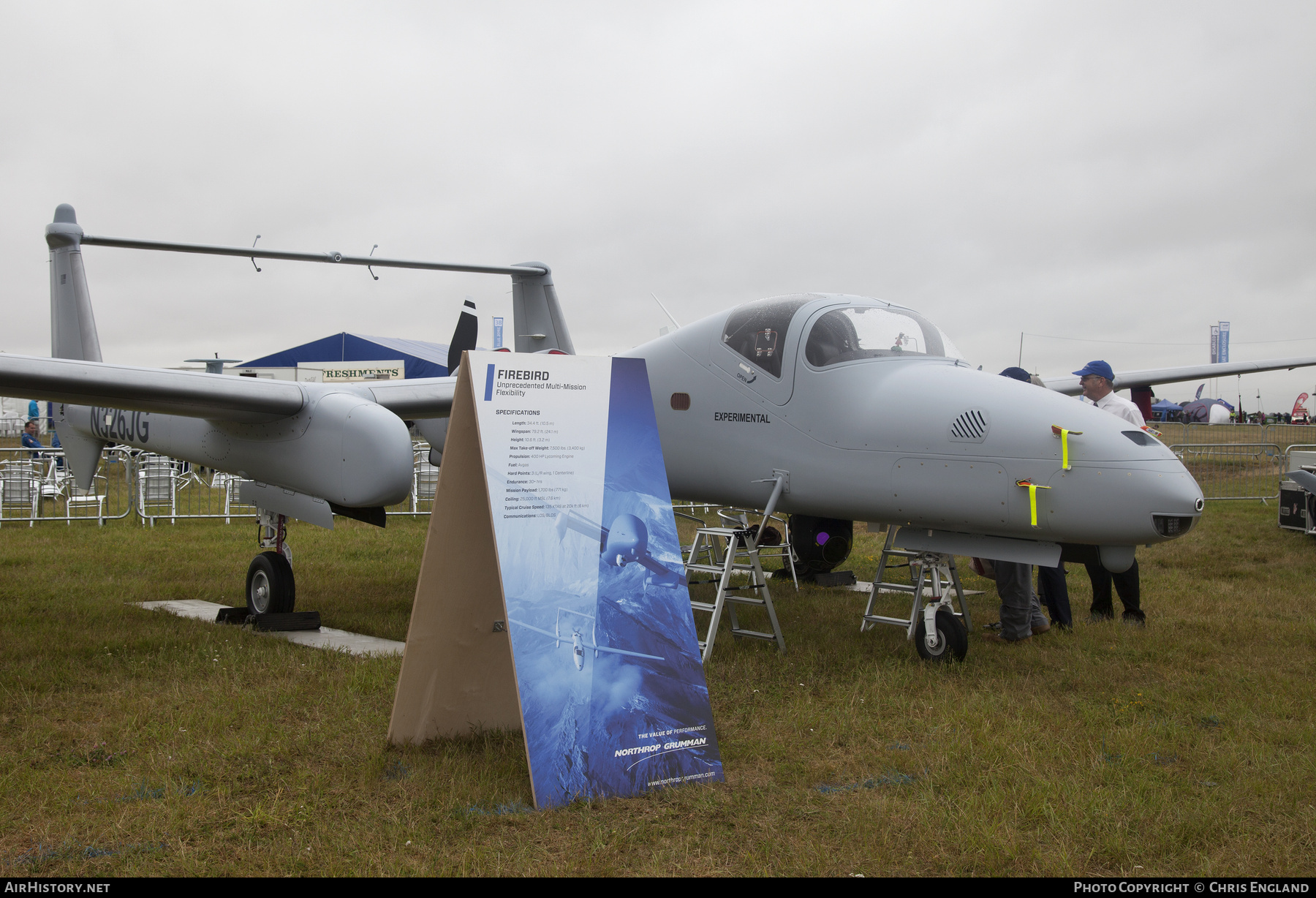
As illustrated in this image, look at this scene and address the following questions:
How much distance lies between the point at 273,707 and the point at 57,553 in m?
8.74

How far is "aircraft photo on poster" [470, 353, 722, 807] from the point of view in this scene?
3.62 m

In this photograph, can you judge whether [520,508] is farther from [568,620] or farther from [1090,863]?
[1090,863]

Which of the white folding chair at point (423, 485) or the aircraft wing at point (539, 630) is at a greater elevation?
the aircraft wing at point (539, 630)

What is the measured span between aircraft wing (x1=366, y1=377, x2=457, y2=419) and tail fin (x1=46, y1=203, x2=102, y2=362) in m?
2.93

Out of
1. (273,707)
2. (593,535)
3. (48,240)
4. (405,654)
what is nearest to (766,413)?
(593,535)

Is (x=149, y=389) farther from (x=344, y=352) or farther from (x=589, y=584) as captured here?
(x=344, y=352)

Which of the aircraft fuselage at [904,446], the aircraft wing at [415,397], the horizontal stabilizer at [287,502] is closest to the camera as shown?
the aircraft fuselage at [904,446]

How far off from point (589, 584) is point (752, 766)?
4.11ft

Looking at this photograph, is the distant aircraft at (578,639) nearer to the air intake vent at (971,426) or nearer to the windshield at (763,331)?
the air intake vent at (971,426)

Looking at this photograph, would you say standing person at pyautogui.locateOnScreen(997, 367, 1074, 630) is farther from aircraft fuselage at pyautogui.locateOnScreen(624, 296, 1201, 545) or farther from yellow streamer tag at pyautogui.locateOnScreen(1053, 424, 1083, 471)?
yellow streamer tag at pyautogui.locateOnScreen(1053, 424, 1083, 471)

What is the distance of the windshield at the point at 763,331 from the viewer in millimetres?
6441

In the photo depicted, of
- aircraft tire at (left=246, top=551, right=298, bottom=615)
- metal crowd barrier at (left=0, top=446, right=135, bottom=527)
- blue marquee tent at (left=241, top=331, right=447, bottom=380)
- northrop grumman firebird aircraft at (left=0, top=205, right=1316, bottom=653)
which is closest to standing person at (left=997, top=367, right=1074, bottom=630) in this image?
northrop grumman firebird aircraft at (left=0, top=205, right=1316, bottom=653)

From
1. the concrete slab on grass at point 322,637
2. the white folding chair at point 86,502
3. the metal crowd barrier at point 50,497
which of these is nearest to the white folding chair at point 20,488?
the metal crowd barrier at point 50,497

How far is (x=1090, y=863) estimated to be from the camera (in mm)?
3193
